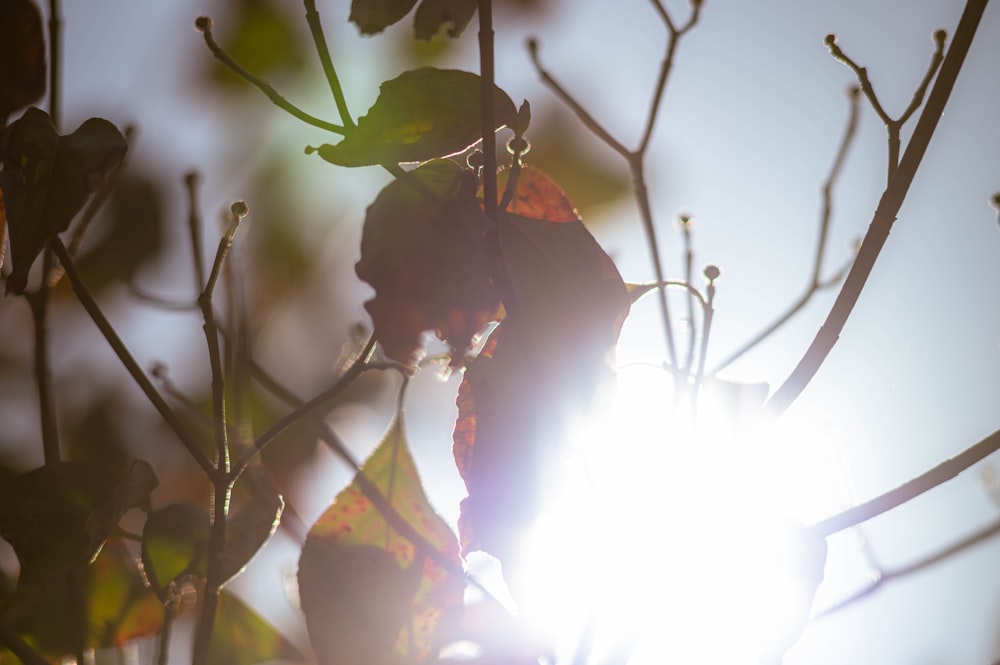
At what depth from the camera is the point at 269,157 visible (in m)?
1.73

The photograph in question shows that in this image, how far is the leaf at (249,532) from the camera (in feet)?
1.77

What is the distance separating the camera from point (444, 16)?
1.65ft

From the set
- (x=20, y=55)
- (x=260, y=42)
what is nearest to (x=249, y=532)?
(x=20, y=55)

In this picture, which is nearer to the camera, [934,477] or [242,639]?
[934,477]

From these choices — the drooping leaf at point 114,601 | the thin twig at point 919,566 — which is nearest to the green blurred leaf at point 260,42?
the drooping leaf at point 114,601

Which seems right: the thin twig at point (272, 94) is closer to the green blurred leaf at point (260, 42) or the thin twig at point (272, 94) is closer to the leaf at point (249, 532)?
the leaf at point (249, 532)

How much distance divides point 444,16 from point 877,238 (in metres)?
0.29

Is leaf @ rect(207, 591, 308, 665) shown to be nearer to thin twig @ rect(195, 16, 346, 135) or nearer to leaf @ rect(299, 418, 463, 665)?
leaf @ rect(299, 418, 463, 665)

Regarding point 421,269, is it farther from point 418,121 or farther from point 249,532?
point 249,532

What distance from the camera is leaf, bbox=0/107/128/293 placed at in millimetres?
469

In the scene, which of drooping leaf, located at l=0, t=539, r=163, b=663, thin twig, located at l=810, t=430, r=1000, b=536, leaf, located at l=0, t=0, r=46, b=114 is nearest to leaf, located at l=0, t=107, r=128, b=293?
leaf, located at l=0, t=0, r=46, b=114

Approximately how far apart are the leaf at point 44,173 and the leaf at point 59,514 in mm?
182

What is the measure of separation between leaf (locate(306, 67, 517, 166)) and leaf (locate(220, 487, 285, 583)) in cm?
25

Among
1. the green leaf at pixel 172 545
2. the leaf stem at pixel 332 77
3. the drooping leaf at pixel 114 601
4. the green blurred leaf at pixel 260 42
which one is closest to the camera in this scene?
the leaf stem at pixel 332 77
